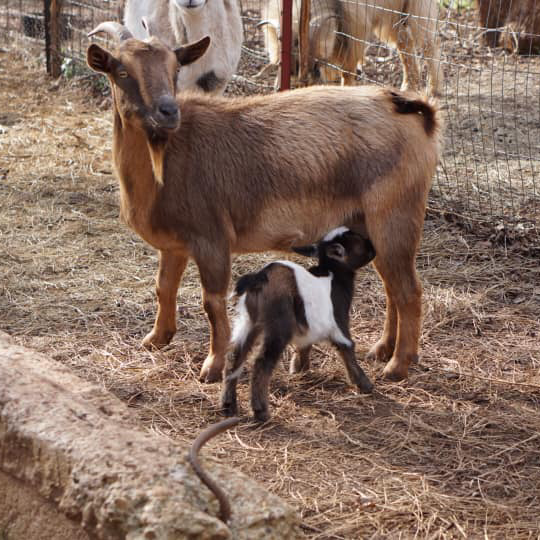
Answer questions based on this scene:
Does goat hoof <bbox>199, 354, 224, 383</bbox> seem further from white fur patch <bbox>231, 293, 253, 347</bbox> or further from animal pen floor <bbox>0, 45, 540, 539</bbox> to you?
white fur patch <bbox>231, 293, 253, 347</bbox>

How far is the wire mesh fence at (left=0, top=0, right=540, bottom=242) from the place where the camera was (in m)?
7.34

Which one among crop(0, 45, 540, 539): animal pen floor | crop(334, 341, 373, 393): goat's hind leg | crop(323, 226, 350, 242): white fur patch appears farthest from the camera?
crop(323, 226, 350, 242): white fur patch

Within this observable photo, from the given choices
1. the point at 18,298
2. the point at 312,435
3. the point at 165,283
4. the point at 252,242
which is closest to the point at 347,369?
the point at 312,435

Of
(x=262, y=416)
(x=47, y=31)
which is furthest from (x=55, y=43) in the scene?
(x=262, y=416)

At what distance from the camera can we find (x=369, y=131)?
4.71 m

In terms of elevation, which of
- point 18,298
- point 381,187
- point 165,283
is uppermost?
point 381,187

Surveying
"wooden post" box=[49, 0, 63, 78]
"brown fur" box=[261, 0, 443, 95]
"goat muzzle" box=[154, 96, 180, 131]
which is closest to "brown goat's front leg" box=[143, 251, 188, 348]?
"goat muzzle" box=[154, 96, 180, 131]

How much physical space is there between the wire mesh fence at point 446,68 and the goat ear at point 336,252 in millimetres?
2339

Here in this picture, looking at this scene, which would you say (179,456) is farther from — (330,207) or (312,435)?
(330,207)

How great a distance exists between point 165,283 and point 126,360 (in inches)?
19.7

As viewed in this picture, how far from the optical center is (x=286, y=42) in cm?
734

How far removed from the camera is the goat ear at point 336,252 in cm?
457

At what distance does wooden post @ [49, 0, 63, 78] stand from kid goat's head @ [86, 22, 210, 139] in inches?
288

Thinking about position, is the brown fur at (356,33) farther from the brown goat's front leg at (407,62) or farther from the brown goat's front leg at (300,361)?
the brown goat's front leg at (300,361)
